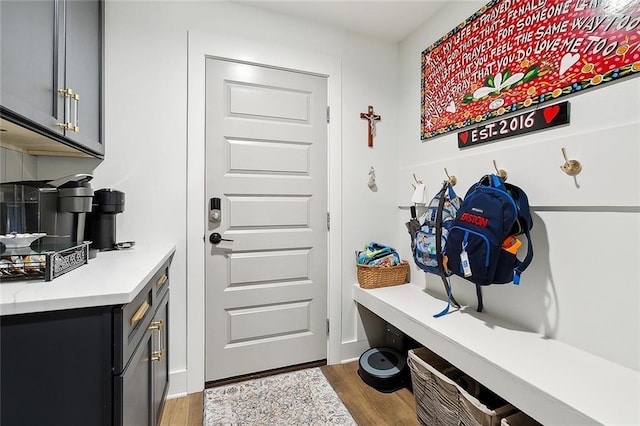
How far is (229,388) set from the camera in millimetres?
1896

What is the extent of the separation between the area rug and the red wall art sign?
1819 millimetres

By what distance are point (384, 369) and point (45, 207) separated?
1994mm

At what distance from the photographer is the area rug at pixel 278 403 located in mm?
1621

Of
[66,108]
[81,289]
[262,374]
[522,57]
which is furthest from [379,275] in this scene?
[66,108]

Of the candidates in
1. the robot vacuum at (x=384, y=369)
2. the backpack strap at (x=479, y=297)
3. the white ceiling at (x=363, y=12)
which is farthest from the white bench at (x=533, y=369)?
the white ceiling at (x=363, y=12)

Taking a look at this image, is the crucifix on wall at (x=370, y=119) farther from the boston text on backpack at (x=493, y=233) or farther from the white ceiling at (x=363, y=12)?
the boston text on backpack at (x=493, y=233)

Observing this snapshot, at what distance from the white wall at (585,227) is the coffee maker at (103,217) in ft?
6.43

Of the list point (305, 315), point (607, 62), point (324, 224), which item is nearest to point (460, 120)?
point (607, 62)

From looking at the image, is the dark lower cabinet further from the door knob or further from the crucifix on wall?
the crucifix on wall

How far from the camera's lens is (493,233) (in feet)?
4.37

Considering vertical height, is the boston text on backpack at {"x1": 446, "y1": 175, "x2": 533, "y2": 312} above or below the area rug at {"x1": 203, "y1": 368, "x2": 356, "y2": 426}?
above

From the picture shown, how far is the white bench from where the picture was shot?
3.05ft

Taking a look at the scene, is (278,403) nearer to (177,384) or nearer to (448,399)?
(177,384)

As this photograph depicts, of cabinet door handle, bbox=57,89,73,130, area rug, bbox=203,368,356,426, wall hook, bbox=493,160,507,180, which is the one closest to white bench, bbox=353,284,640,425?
area rug, bbox=203,368,356,426
